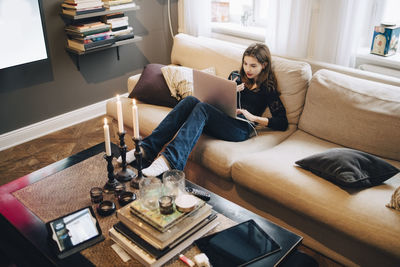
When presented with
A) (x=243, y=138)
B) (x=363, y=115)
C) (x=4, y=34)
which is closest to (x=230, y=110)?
(x=243, y=138)

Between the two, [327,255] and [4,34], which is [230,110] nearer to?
[327,255]

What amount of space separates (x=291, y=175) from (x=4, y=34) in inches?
86.3

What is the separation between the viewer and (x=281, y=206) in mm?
1965

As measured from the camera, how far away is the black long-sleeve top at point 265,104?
2371 mm

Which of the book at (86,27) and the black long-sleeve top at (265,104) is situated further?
the book at (86,27)

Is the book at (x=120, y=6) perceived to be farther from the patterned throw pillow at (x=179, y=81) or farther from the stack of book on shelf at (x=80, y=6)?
the patterned throw pillow at (x=179, y=81)

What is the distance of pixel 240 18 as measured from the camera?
3.68 m

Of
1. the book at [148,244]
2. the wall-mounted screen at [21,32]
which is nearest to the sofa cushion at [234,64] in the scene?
the wall-mounted screen at [21,32]

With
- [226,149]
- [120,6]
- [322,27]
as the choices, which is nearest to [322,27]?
[322,27]

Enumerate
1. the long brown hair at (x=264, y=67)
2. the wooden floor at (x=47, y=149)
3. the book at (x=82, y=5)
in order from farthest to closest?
1. the book at (x=82, y=5)
2. the wooden floor at (x=47, y=149)
3. the long brown hair at (x=264, y=67)

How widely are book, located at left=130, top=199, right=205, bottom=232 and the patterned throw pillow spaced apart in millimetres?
1279

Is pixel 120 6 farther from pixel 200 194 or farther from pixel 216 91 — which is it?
pixel 200 194

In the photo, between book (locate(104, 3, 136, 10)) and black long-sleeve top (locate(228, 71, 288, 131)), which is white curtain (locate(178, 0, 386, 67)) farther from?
book (locate(104, 3, 136, 10))

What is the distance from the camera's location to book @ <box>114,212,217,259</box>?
4.44 feet
